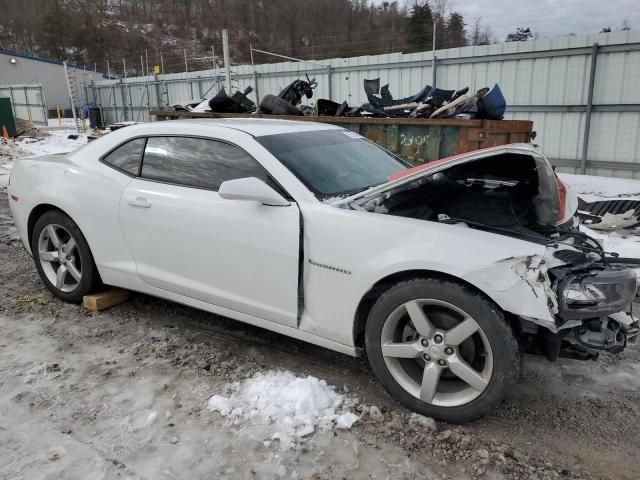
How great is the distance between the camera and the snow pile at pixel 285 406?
2.56 meters

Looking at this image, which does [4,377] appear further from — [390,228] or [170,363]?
[390,228]

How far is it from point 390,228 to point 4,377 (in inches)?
98.2

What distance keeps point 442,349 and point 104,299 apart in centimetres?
276

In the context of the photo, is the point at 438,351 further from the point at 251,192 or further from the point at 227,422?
the point at 251,192

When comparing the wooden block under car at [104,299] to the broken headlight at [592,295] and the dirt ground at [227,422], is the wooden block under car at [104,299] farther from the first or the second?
the broken headlight at [592,295]

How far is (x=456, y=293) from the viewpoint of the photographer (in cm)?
240

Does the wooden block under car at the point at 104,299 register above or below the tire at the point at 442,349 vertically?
A: below

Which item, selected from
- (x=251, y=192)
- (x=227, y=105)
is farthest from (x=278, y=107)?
(x=251, y=192)

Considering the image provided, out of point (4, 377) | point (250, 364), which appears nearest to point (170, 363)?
point (250, 364)

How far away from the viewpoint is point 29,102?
90.5ft

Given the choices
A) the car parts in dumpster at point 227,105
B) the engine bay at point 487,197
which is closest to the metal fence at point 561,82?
the car parts in dumpster at point 227,105

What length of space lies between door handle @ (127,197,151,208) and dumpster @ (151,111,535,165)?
15.1ft

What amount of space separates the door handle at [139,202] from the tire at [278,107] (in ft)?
17.1

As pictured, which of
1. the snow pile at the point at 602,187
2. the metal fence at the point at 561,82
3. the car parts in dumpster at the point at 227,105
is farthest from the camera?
the metal fence at the point at 561,82
